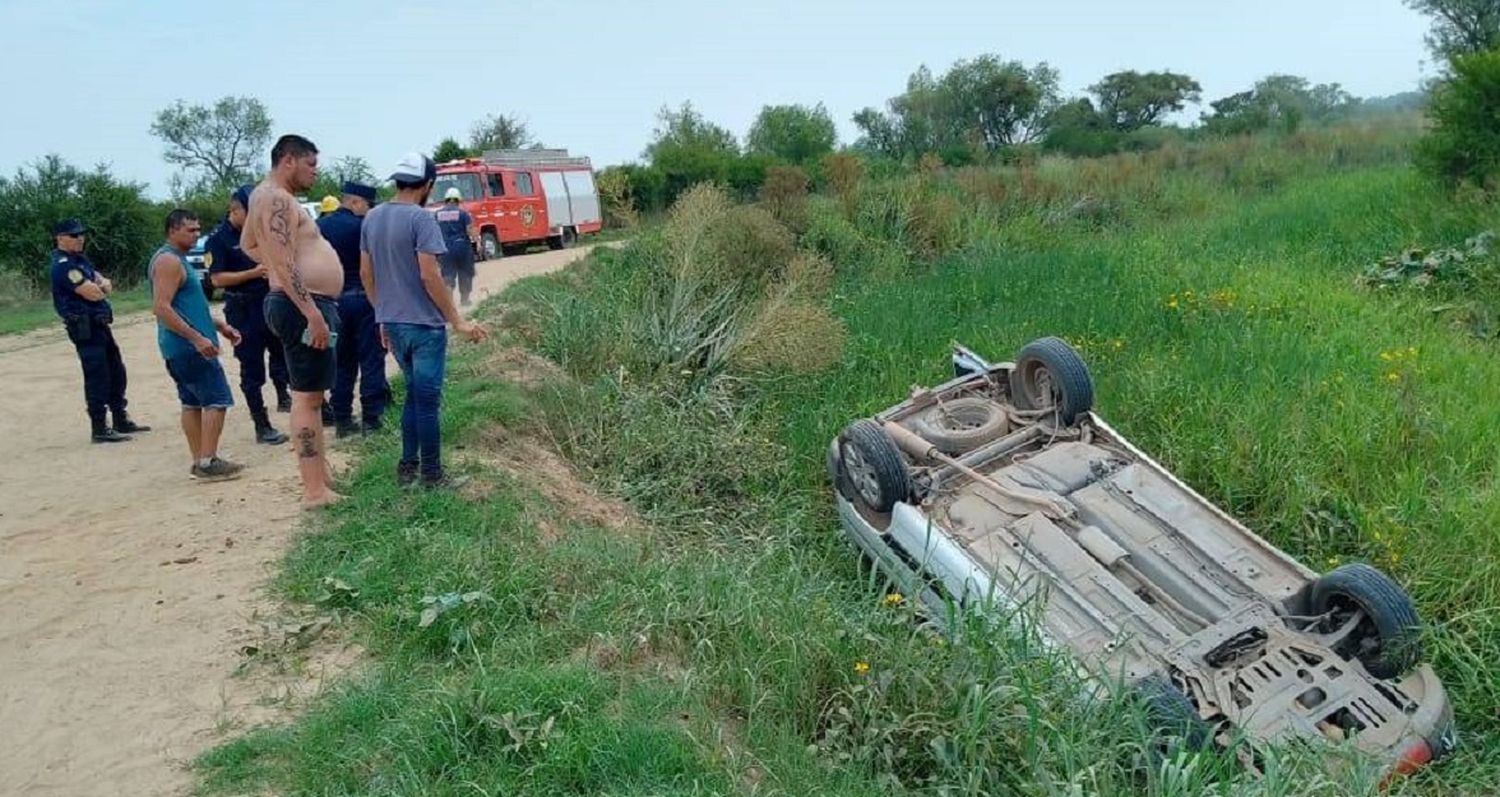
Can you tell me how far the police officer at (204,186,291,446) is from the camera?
666 centimetres

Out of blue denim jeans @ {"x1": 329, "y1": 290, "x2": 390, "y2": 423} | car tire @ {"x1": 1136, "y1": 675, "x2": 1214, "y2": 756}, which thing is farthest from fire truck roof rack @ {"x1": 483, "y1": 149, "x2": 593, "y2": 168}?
car tire @ {"x1": 1136, "y1": 675, "x2": 1214, "y2": 756}

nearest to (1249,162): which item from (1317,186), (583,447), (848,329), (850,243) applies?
(1317,186)

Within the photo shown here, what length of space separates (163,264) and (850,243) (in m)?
8.48

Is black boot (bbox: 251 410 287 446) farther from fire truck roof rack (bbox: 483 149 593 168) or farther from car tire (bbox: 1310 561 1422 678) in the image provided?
fire truck roof rack (bbox: 483 149 593 168)

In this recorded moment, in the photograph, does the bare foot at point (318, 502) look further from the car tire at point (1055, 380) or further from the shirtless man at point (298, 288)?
the car tire at point (1055, 380)

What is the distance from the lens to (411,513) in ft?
16.1

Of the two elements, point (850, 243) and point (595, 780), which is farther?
point (850, 243)

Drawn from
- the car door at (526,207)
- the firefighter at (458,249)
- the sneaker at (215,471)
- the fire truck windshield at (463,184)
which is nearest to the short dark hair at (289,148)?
the sneaker at (215,471)

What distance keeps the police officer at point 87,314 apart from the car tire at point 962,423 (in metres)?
5.69

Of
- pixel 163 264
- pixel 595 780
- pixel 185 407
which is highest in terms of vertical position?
pixel 163 264

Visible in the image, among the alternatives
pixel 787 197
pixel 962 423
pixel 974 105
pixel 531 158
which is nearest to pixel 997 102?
pixel 974 105

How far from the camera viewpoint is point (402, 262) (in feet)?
16.4

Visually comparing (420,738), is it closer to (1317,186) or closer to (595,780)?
(595,780)

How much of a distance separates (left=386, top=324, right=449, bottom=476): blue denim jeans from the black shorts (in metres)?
0.36
